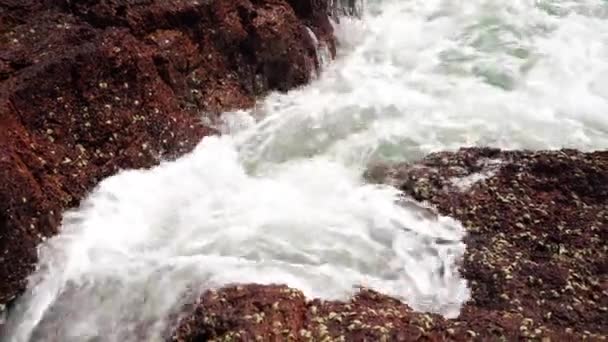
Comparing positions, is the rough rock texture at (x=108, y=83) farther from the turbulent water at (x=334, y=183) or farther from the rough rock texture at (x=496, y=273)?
the rough rock texture at (x=496, y=273)

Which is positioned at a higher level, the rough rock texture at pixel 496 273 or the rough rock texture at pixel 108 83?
the rough rock texture at pixel 108 83

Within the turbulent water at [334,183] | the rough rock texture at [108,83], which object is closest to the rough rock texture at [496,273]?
the turbulent water at [334,183]

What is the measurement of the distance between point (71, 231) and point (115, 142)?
1.55 metres

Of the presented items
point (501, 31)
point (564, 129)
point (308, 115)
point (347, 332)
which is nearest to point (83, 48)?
point (308, 115)

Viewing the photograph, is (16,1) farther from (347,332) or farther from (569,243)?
(569,243)

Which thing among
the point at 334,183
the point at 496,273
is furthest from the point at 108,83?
the point at 496,273

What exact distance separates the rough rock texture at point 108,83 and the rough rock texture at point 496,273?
2.78 metres

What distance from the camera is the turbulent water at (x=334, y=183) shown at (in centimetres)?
773

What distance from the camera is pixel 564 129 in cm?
1125

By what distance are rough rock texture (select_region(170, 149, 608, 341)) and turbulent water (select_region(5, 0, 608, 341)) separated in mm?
351

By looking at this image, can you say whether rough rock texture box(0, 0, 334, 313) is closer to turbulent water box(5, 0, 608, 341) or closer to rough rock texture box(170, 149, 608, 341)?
turbulent water box(5, 0, 608, 341)

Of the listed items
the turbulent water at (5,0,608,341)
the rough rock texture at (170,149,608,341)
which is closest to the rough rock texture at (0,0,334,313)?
the turbulent water at (5,0,608,341)

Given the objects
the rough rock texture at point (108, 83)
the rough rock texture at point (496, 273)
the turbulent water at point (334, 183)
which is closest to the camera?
the rough rock texture at point (496, 273)

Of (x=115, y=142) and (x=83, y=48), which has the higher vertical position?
(x=83, y=48)
